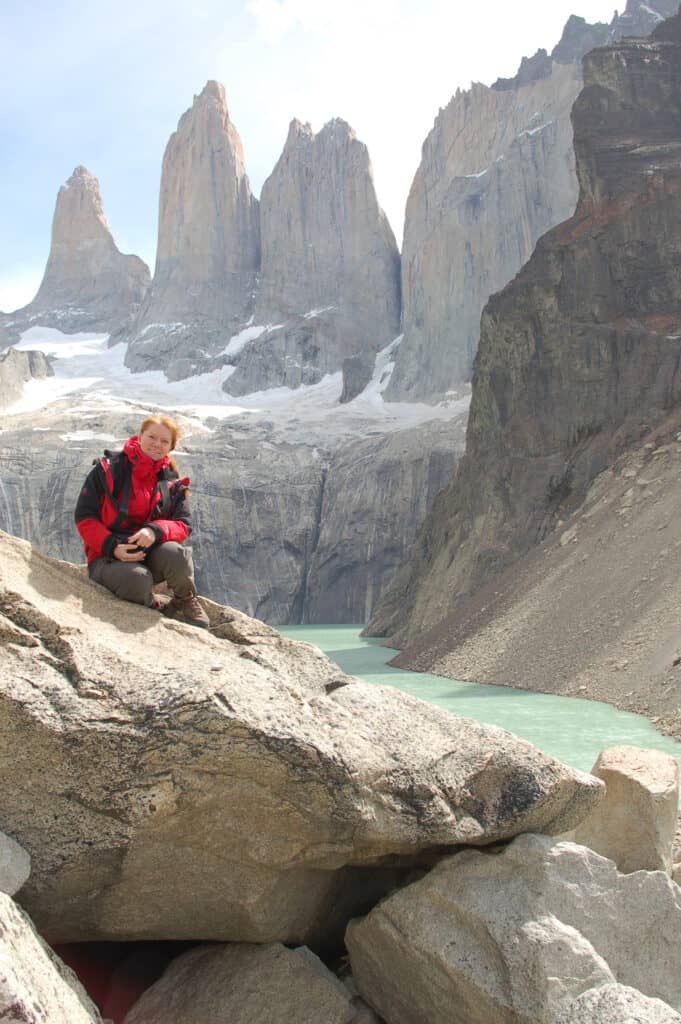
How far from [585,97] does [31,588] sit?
4077 cm

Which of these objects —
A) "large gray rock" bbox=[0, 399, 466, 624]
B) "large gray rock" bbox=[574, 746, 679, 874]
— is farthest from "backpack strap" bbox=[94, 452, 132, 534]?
"large gray rock" bbox=[0, 399, 466, 624]

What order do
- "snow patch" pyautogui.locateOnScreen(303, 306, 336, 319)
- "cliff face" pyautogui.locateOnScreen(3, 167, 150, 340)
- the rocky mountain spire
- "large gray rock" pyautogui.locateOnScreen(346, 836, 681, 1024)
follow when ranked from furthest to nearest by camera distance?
the rocky mountain spire, "cliff face" pyautogui.locateOnScreen(3, 167, 150, 340), "snow patch" pyautogui.locateOnScreen(303, 306, 336, 319), "large gray rock" pyautogui.locateOnScreen(346, 836, 681, 1024)

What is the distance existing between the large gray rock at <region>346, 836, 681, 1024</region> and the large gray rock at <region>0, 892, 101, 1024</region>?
135cm

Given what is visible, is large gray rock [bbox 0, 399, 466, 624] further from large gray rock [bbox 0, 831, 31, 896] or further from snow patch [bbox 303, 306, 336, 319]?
large gray rock [bbox 0, 831, 31, 896]

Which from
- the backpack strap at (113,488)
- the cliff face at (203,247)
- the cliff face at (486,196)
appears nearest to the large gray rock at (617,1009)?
the backpack strap at (113,488)

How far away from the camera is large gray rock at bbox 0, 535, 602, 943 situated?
4055mm

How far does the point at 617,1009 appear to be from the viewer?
3744mm

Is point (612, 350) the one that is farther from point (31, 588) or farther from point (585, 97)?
point (31, 588)

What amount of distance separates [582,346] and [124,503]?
3180 centimetres

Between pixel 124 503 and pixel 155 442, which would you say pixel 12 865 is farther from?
pixel 155 442

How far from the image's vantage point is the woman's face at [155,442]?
5.43 m

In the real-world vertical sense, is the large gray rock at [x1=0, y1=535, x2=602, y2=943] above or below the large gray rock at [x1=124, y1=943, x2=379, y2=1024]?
above

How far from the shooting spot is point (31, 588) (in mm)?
4824

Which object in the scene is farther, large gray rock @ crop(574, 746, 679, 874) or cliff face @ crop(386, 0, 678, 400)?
cliff face @ crop(386, 0, 678, 400)
